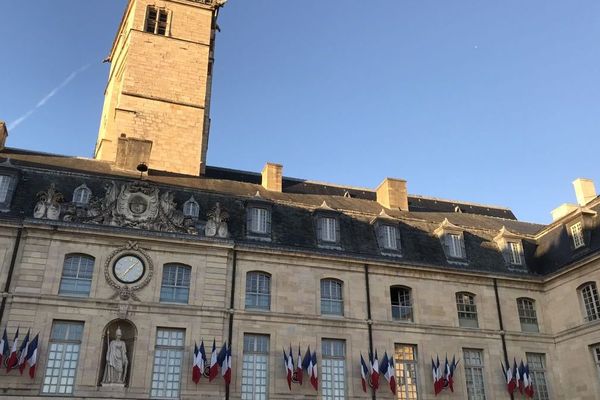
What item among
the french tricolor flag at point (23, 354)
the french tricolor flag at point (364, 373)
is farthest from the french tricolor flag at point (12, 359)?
the french tricolor flag at point (364, 373)

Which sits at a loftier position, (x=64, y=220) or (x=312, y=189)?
(x=312, y=189)

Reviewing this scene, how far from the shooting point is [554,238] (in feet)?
82.7

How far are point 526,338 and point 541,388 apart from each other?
1860 mm

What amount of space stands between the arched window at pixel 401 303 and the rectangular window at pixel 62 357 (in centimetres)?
1092

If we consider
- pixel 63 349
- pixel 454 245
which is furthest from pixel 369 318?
pixel 63 349

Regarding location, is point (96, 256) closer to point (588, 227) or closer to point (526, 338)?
point (526, 338)

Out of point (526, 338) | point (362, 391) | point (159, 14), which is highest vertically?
point (159, 14)

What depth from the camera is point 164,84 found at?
30.0 meters

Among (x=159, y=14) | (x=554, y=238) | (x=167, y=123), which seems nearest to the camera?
(x=554, y=238)

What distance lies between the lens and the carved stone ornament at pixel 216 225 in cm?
2114

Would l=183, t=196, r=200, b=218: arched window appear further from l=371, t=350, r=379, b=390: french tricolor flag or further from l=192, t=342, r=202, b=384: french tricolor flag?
l=371, t=350, r=379, b=390: french tricolor flag

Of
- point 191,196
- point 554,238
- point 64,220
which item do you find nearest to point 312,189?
point 191,196

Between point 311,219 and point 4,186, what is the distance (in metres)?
10.8

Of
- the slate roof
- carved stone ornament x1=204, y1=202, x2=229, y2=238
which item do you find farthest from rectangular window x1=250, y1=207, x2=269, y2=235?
carved stone ornament x1=204, y1=202, x2=229, y2=238
